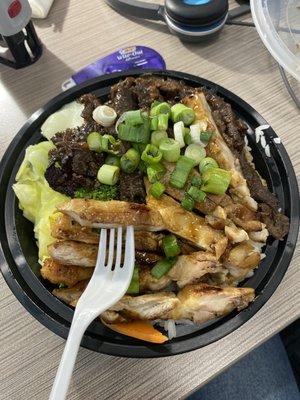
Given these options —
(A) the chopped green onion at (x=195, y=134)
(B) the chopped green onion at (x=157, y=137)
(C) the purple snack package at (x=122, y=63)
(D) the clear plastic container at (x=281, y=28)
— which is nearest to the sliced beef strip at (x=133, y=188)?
(B) the chopped green onion at (x=157, y=137)

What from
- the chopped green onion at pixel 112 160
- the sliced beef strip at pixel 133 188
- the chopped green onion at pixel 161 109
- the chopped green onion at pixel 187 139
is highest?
the chopped green onion at pixel 161 109

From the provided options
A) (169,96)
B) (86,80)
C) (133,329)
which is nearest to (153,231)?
(133,329)

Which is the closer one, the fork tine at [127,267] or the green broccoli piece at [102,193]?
the fork tine at [127,267]

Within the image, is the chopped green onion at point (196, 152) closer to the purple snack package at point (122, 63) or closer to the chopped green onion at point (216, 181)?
the chopped green onion at point (216, 181)

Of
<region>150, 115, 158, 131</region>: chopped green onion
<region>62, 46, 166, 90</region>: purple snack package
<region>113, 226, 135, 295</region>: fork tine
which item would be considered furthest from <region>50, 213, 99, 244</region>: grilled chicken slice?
<region>62, 46, 166, 90</region>: purple snack package

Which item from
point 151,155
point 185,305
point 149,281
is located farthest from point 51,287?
point 151,155

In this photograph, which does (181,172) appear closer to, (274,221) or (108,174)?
(108,174)
